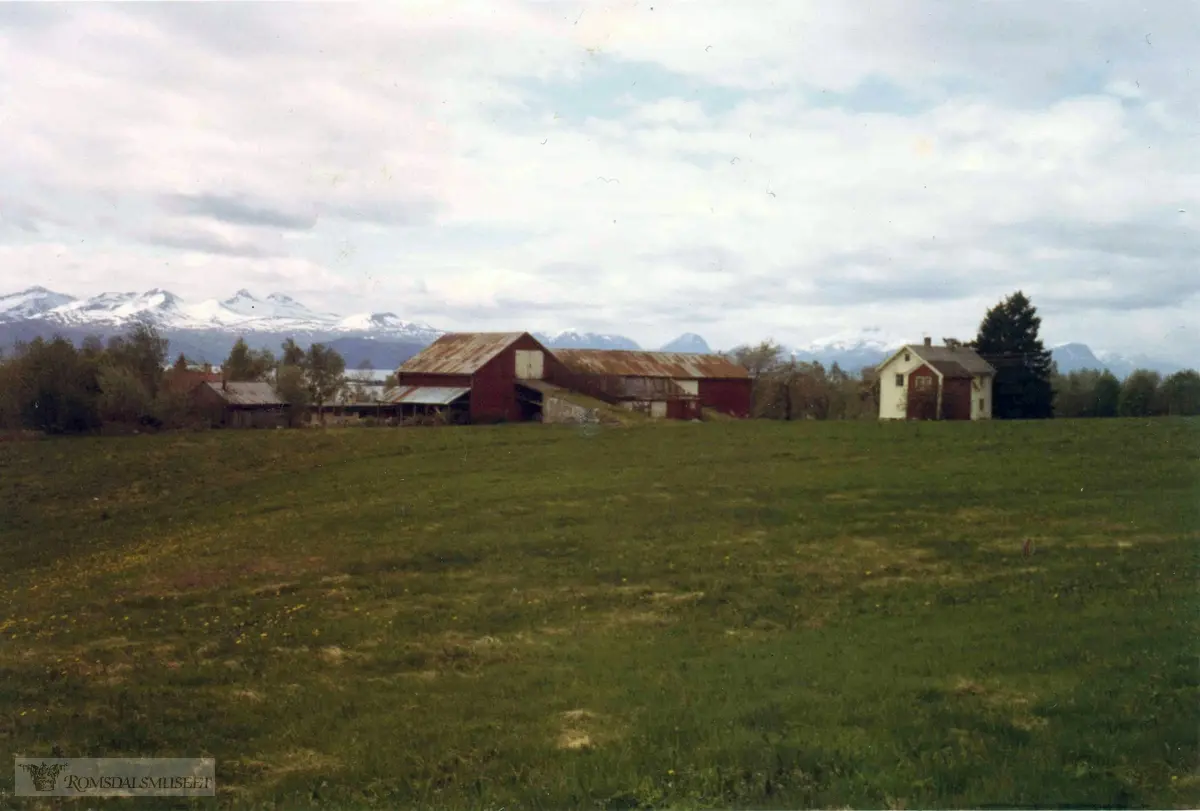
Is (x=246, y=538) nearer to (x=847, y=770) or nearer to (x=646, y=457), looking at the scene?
(x=646, y=457)

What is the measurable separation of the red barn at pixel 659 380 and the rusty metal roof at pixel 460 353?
5.25 m

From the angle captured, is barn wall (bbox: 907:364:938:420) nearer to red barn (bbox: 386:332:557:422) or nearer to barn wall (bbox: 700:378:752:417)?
barn wall (bbox: 700:378:752:417)

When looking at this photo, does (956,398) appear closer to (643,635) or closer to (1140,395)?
(1140,395)

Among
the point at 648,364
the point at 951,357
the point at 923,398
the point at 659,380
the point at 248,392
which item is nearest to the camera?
the point at 923,398

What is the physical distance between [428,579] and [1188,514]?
18205 millimetres

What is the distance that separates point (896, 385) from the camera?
71.4 metres

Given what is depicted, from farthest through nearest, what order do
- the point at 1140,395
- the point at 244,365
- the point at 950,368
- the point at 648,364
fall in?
the point at 244,365, the point at 648,364, the point at 1140,395, the point at 950,368

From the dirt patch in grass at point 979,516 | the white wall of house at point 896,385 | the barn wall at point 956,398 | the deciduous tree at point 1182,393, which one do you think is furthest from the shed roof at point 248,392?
the deciduous tree at point 1182,393

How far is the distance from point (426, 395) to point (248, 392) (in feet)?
73.4

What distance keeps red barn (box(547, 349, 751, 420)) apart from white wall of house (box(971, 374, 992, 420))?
64.4 feet

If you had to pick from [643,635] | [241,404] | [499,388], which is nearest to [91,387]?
[241,404]

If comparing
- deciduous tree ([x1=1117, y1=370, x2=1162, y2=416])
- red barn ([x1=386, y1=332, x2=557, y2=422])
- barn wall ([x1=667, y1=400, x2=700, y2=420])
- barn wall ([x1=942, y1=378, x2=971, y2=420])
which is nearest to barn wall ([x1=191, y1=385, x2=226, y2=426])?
red barn ([x1=386, y1=332, x2=557, y2=422])

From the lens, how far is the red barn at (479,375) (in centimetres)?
6750

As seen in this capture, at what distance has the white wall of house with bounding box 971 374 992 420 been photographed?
69312mm
